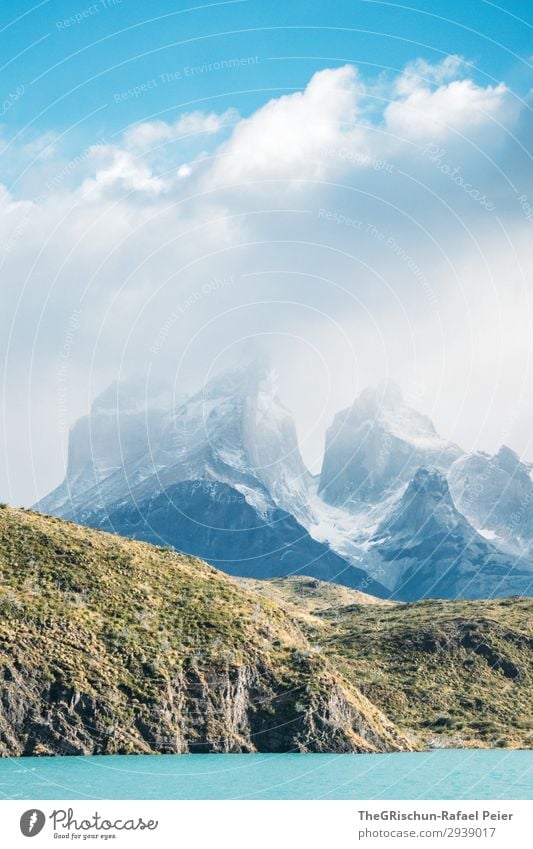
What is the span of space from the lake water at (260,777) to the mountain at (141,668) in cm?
364

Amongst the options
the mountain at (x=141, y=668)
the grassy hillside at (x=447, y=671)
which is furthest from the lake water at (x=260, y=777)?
the grassy hillside at (x=447, y=671)

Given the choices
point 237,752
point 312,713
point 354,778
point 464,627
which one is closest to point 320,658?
point 312,713

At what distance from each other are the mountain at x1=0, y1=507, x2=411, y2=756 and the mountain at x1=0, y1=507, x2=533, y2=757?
133 mm

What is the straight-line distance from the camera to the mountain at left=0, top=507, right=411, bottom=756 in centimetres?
8888

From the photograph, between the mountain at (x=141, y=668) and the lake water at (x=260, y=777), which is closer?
the lake water at (x=260, y=777)

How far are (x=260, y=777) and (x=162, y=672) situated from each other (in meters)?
23.6
